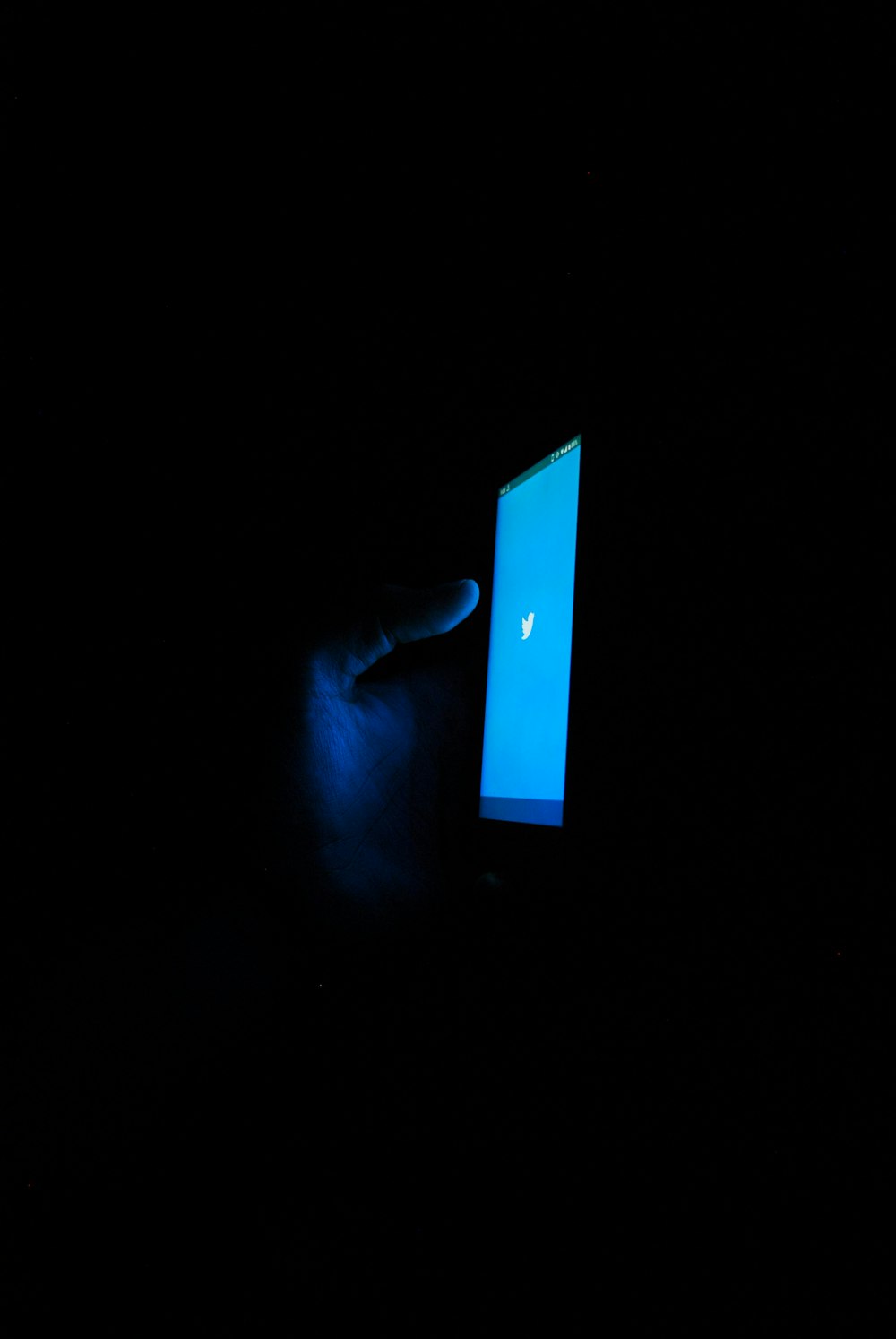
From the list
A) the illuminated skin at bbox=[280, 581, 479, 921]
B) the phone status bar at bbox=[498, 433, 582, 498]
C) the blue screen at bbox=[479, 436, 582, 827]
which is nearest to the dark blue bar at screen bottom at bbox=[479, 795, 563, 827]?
the blue screen at bbox=[479, 436, 582, 827]

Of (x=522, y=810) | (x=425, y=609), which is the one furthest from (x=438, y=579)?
(x=522, y=810)

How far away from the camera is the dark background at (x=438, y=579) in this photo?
0.51 meters

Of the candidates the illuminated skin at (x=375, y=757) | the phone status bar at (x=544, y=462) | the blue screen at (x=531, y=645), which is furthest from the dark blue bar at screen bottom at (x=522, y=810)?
the phone status bar at (x=544, y=462)

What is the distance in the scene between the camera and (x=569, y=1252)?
0.50 meters

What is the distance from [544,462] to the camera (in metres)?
0.81

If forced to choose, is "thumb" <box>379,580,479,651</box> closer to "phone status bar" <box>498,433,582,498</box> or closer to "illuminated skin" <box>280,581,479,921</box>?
"illuminated skin" <box>280,581,479,921</box>

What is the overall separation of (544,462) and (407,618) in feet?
0.98

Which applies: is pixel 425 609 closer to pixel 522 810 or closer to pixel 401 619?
pixel 401 619

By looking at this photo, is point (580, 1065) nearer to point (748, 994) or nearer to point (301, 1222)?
point (748, 994)

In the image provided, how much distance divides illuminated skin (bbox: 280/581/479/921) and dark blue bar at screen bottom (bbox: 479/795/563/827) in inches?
7.0

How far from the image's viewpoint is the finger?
0.95 meters

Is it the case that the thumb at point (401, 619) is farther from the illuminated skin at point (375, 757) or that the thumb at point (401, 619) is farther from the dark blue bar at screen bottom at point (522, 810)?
the dark blue bar at screen bottom at point (522, 810)

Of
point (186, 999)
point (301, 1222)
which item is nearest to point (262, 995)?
point (186, 999)

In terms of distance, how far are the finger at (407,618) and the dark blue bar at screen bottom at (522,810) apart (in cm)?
27
